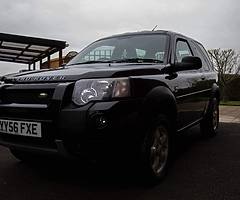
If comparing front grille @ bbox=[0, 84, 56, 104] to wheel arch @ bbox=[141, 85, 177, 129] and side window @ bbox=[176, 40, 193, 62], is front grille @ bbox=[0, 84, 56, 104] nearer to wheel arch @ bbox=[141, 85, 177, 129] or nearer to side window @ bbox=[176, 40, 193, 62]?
wheel arch @ bbox=[141, 85, 177, 129]

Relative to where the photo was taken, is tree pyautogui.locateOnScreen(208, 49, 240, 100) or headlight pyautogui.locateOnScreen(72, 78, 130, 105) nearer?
headlight pyautogui.locateOnScreen(72, 78, 130, 105)

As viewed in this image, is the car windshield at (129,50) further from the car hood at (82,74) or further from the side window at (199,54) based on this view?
the side window at (199,54)

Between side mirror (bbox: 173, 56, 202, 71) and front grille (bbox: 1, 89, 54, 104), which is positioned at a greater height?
side mirror (bbox: 173, 56, 202, 71)

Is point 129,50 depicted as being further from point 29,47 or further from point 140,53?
point 29,47

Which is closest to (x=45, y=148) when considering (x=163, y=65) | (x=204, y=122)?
(x=163, y=65)

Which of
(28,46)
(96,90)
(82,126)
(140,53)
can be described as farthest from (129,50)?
(28,46)

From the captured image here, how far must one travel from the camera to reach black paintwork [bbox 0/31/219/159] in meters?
2.75

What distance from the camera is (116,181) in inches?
137

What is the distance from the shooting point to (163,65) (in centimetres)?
372

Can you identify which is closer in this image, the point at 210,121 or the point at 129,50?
the point at 129,50

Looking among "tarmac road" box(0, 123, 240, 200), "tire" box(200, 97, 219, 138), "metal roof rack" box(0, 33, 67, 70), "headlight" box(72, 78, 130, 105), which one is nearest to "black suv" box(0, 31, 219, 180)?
"headlight" box(72, 78, 130, 105)

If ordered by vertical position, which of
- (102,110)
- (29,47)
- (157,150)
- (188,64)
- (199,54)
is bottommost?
(157,150)

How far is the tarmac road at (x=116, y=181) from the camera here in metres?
3.07

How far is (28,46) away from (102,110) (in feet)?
40.1
